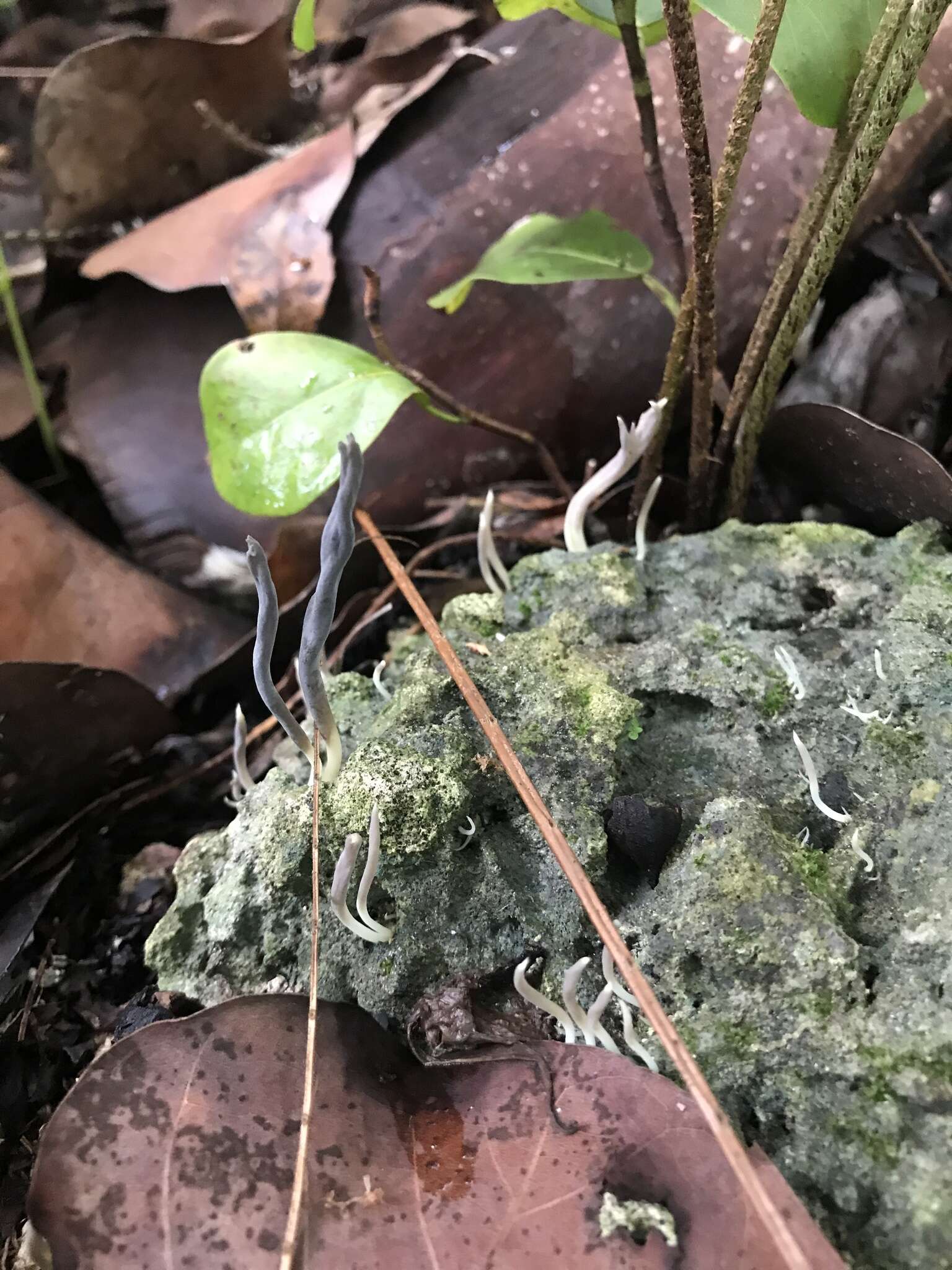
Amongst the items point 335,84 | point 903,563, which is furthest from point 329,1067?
point 335,84

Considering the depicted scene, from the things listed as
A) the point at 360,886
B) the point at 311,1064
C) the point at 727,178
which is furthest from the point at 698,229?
the point at 311,1064

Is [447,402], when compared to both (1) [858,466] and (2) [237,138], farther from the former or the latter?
(2) [237,138]

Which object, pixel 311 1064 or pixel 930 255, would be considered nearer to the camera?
pixel 311 1064

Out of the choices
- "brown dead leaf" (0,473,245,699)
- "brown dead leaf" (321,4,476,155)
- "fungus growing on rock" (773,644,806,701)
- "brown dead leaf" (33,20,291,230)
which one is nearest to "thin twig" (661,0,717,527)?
"fungus growing on rock" (773,644,806,701)

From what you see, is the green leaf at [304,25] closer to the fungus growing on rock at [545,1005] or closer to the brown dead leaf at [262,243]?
the brown dead leaf at [262,243]

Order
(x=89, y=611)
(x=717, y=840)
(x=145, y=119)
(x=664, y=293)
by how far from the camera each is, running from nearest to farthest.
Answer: (x=717, y=840), (x=664, y=293), (x=89, y=611), (x=145, y=119)

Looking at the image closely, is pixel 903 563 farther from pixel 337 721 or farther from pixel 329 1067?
pixel 329 1067
